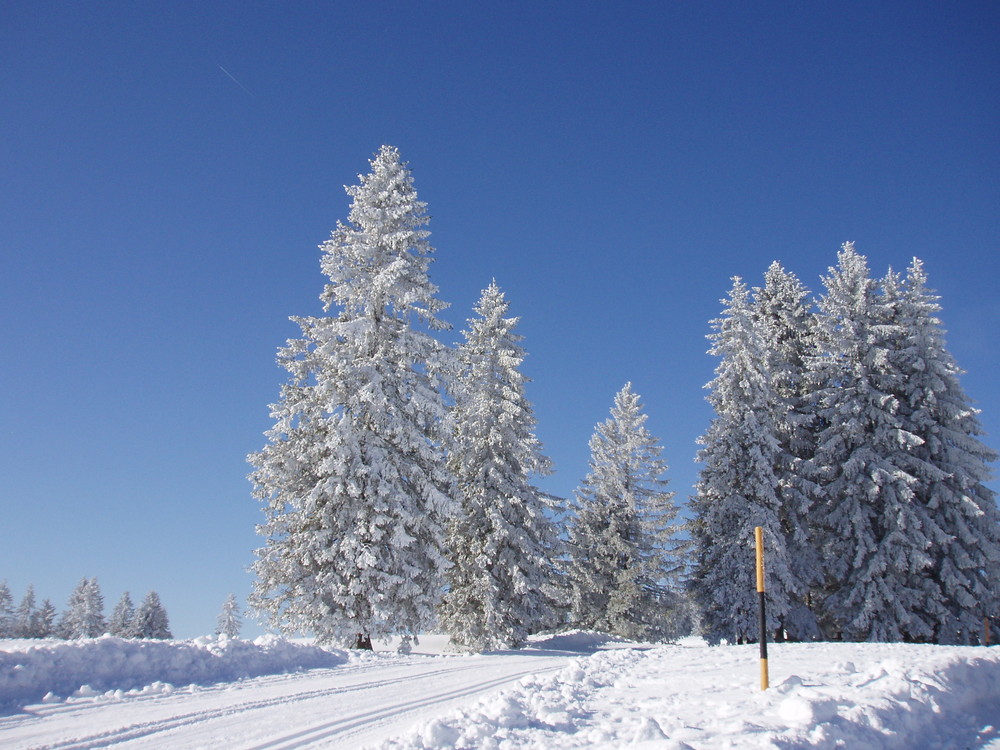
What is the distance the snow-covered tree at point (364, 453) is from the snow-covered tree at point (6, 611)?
208 feet

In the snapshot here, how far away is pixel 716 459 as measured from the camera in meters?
25.0

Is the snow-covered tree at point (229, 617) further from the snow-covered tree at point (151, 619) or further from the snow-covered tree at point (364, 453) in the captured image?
the snow-covered tree at point (364, 453)

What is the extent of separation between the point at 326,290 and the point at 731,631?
61.7ft

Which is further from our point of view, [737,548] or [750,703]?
[737,548]

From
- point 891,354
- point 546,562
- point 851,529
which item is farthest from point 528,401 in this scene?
point 891,354

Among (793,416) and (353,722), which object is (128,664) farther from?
(793,416)

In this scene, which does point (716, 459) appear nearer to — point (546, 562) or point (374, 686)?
point (546, 562)

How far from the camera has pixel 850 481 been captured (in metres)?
24.1

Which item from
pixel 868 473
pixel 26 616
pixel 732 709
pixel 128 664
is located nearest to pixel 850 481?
pixel 868 473

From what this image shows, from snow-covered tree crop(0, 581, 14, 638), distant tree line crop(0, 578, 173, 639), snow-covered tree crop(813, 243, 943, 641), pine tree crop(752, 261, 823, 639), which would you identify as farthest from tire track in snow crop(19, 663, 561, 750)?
snow-covered tree crop(0, 581, 14, 638)

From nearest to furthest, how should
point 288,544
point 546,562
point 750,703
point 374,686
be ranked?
point 750,703 < point 374,686 < point 288,544 < point 546,562

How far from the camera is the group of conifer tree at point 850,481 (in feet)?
74.4

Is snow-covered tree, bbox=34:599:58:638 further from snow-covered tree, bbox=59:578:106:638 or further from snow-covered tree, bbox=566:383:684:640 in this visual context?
snow-covered tree, bbox=566:383:684:640

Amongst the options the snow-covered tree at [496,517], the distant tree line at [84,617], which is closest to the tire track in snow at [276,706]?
the snow-covered tree at [496,517]
